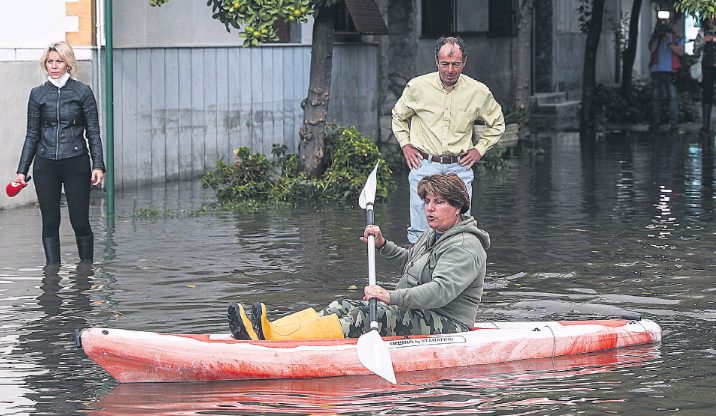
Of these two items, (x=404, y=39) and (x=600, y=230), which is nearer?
(x=600, y=230)

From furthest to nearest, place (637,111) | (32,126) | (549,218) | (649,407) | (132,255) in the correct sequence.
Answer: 1. (637,111)
2. (549,218)
3. (132,255)
4. (32,126)
5. (649,407)

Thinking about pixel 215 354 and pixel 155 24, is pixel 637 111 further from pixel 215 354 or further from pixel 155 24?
pixel 215 354

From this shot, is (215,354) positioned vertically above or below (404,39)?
below

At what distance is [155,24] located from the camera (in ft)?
55.9

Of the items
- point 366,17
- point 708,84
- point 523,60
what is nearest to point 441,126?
point 366,17

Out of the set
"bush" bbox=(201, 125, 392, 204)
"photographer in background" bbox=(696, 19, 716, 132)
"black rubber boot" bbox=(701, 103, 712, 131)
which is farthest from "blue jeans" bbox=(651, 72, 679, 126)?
"bush" bbox=(201, 125, 392, 204)

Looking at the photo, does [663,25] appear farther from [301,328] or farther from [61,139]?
[301,328]

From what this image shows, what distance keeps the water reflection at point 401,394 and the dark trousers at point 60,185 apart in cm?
380

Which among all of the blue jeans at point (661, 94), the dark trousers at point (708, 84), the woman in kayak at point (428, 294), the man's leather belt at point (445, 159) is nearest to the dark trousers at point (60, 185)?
the man's leather belt at point (445, 159)

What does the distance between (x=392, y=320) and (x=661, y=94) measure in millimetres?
18793

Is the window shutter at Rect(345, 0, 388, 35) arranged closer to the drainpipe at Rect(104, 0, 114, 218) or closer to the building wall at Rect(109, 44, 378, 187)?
the building wall at Rect(109, 44, 378, 187)

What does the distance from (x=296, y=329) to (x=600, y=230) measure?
6106mm

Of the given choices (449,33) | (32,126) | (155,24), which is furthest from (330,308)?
(449,33)

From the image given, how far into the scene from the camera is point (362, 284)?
1056 centimetres
